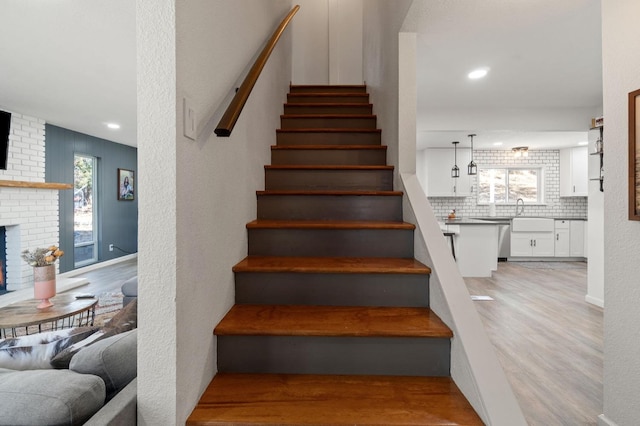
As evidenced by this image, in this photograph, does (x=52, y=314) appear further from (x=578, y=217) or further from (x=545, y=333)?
(x=578, y=217)

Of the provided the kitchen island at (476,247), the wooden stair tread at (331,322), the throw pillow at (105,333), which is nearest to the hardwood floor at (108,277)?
the throw pillow at (105,333)

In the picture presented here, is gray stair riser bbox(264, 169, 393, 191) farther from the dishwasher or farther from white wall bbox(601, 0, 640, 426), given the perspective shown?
the dishwasher

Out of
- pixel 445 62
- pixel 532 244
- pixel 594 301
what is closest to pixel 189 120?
pixel 445 62

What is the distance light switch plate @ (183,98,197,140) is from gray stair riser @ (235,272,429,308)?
2.40ft

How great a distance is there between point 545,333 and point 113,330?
359cm

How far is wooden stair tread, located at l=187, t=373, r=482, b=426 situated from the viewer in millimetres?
1028

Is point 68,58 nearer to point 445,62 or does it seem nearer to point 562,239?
point 445,62

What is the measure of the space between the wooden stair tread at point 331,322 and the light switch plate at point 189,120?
75 centimetres

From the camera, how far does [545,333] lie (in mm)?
3090

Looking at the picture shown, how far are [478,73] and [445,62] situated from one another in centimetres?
55

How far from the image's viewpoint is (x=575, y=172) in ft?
23.2

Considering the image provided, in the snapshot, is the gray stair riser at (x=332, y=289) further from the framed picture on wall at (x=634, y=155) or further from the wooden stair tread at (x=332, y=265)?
the framed picture on wall at (x=634, y=155)

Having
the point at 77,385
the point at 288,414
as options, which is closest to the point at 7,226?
the point at 77,385

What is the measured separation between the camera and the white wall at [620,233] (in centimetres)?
156
